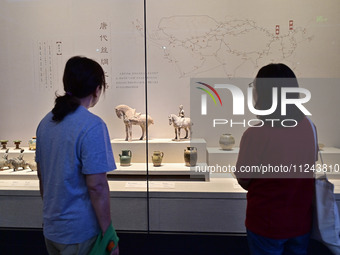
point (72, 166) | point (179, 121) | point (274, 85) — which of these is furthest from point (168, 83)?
point (72, 166)

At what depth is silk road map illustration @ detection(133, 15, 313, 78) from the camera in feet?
8.20

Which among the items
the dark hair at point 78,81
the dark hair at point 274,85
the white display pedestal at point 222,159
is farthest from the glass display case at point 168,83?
the dark hair at point 78,81

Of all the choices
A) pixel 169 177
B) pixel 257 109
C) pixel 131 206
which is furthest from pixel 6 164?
pixel 257 109

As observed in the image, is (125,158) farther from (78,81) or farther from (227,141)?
(78,81)

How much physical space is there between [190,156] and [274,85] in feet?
4.57

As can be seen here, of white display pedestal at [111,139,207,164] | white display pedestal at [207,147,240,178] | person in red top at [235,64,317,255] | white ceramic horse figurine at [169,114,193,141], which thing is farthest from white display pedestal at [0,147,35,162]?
person in red top at [235,64,317,255]

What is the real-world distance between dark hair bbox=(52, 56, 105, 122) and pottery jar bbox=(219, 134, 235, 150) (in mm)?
1361

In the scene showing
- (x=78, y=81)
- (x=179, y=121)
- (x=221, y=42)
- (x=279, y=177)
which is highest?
(x=221, y=42)

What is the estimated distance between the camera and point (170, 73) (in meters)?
3.06

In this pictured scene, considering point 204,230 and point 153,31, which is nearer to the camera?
point 204,230

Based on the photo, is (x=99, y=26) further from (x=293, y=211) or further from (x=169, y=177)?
(x=293, y=211)

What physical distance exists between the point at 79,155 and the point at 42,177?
0.24m

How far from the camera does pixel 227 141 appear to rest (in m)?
2.40

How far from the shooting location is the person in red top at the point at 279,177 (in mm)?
1260
